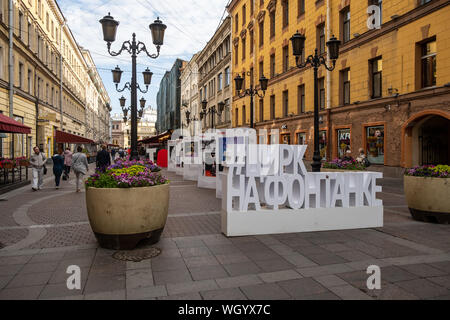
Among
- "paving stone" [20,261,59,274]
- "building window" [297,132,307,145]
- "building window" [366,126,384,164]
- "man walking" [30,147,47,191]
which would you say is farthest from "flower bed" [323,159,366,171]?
"building window" [297,132,307,145]

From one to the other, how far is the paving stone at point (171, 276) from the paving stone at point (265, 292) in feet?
2.36

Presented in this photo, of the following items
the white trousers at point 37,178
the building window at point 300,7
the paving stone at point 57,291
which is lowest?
the paving stone at point 57,291

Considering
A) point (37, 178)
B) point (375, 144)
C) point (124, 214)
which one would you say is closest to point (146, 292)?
point (124, 214)

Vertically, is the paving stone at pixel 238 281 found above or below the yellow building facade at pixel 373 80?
below

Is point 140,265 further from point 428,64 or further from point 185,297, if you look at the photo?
point 428,64

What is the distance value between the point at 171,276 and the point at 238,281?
0.78 metres

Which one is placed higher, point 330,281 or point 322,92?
point 322,92

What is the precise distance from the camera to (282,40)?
25953 mm

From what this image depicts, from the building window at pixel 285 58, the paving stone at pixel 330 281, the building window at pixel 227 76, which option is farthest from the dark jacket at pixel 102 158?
the building window at pixel 227 76

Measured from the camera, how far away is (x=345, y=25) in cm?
1925

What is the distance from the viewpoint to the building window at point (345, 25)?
18.9 metres

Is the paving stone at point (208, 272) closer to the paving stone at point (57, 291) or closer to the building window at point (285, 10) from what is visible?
the paving stone at point (57, 291)

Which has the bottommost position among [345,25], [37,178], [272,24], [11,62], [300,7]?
[37,178]

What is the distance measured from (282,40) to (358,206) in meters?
22.1
